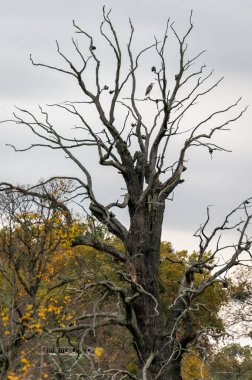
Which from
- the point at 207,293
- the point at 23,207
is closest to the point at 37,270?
the point at 23,207

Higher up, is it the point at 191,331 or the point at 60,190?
the point at 60,190

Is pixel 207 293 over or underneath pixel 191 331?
over

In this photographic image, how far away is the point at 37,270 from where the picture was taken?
30938 millimetres

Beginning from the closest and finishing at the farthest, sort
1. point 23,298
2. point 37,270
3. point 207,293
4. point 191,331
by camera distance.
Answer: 1. point 191,331
2. point 37,270
3. point 23,298
4. point 207,293

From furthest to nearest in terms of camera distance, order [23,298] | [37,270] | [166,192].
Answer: [23,298] < [37,270] < [166,192]

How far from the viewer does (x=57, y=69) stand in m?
18.7

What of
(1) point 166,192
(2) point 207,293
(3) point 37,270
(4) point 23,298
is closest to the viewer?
(1) point 166,192

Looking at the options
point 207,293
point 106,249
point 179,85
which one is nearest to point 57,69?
point 179,85

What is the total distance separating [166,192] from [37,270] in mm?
13324

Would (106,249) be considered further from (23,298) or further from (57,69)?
(23,298)

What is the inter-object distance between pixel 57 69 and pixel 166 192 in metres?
3.65

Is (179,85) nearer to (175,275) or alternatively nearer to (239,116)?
(239,116)

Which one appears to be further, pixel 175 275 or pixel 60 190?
pixel 175 275

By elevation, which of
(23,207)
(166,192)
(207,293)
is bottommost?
(166,192)
